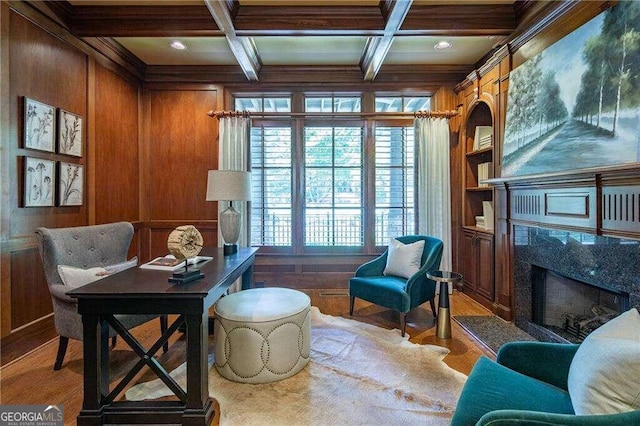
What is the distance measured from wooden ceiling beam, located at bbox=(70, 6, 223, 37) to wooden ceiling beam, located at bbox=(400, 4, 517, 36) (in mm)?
1817

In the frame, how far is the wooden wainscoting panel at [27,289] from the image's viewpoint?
2410mm

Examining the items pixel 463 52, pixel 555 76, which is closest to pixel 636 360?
pixel 555 76

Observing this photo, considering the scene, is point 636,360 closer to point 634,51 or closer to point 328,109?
point 634,51

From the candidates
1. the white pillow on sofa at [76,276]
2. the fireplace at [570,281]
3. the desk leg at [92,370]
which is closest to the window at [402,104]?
the fireplace at [570,281]

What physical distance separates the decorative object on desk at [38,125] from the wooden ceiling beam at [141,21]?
874mm

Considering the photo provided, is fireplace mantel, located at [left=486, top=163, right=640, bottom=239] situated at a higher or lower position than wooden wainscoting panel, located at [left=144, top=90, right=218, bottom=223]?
lower

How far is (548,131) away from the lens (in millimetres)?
2477

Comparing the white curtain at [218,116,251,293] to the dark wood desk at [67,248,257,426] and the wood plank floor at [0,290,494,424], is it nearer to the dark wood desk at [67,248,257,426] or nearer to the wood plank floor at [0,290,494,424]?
the wood plank floor at [0,290,494,424]

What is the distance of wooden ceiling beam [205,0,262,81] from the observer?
2.49m

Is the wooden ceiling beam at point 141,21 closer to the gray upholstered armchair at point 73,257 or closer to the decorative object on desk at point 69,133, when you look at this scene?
the decorative object on desk at point 69,133

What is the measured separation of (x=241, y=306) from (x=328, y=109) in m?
3.00

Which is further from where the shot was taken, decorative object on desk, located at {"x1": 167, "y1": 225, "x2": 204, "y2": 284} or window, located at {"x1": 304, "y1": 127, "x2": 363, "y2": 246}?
window, located at {"x1": 304, "y1": 127, "x2": 363, "y2": 246}

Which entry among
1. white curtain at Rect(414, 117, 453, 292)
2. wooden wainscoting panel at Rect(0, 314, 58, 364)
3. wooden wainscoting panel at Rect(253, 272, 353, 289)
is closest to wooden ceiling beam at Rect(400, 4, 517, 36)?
white curtain at Rect(414, 117, 453, 292)

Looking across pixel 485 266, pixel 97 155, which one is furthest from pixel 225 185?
pixel 485 266
